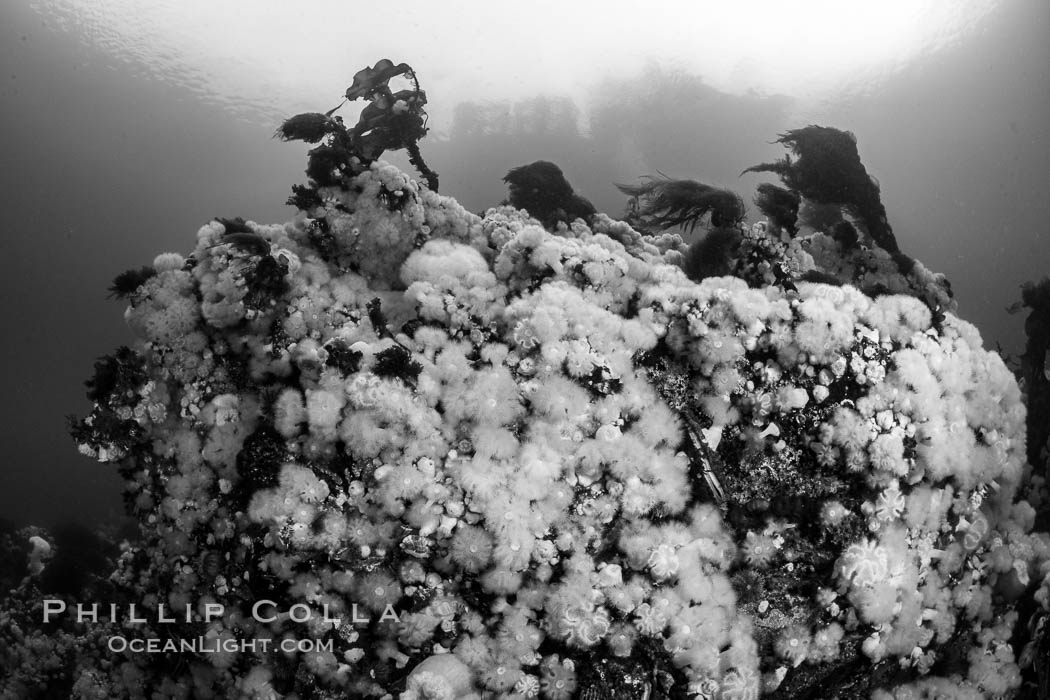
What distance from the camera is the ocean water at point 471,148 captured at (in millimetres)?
39906

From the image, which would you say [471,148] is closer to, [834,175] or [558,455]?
[834,175]

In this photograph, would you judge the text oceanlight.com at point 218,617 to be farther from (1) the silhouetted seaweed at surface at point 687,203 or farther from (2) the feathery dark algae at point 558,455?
(1) the silhouetted seaweed at surface at point 687,203

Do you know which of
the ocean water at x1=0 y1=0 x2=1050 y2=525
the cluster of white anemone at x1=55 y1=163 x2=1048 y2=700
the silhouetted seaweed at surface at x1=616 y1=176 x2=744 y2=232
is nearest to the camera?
the cluster of white anemone at x1=55 y1=163 x2=1048 y2=700

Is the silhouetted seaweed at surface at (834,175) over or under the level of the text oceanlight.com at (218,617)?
over

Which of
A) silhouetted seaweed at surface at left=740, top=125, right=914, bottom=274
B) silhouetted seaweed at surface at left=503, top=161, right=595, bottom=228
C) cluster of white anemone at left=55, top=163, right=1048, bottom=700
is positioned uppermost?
silhouetted seaweed at surface at left=740, top=125, right=914, bottom=274

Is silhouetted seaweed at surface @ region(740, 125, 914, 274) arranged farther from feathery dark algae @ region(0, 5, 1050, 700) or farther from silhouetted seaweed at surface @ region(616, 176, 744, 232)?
silhouetted seaweed at surface @ region(616, 176, 744, 232)

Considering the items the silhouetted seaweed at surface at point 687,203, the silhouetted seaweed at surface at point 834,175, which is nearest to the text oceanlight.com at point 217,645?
the silhouetted seaweed at surface at point 687,203

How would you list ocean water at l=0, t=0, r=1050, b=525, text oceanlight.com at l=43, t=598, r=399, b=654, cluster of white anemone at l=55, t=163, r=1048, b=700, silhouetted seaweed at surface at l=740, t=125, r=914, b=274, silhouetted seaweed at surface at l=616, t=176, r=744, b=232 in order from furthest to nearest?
ocean water at l=0, t=0, r=1050, b=525 → silhouetted seaweed at surface at l=740, t=125, r=914, b=274 → silhouetted seaweed at surface at l=616, t=176, r=744, b=232 → text oceanlight.com at l=43, t=598, r=399, b=654 → cluster of white anemone at l=55, t=163, r=1048, b=700

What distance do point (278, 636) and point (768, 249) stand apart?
5.63 meters

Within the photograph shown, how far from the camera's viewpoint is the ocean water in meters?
39.9

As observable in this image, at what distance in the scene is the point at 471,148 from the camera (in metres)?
43.6

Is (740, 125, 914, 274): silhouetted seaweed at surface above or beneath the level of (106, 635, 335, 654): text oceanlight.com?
above

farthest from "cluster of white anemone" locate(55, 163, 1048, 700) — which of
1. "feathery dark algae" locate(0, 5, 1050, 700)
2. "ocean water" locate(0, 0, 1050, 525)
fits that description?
"ocean water" locate(0, 0, 1050, 525)

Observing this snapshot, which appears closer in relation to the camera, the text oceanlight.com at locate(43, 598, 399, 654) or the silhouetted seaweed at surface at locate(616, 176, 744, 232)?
the text oceanlight.com at locate(43, 598, 399, 654)
